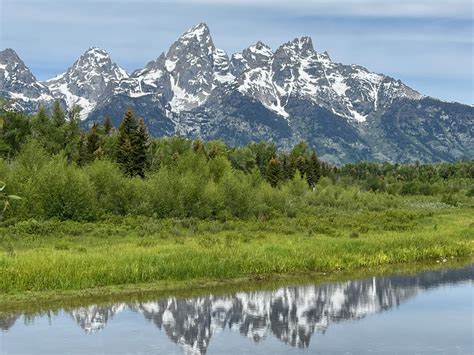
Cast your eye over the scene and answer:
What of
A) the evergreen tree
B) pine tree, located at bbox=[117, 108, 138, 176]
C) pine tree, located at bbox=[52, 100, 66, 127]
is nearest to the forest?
pine tree, located at bbox=[117, 108, 138, 176]

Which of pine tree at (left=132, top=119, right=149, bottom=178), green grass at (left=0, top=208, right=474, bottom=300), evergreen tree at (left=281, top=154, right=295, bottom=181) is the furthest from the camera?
evergreen tree at (left=281, top=154, right=295, bottom=181)

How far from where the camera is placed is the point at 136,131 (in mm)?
88625

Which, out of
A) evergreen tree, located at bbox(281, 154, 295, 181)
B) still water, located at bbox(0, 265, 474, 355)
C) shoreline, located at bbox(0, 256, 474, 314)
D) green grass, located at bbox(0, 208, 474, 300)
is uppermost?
evergreen tree, located at bbox(281, 154, 295, 181)

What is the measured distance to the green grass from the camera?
29.5 metres

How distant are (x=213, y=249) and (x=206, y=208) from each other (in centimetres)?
2477

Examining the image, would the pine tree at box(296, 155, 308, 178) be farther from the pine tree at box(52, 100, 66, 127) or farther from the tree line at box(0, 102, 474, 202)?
the pine tree at box(52, 100, 66, 127)

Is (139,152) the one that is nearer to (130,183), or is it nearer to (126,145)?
(126,145)

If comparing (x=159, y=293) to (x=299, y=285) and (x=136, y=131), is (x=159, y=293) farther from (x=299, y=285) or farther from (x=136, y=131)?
(x=136, y=131)

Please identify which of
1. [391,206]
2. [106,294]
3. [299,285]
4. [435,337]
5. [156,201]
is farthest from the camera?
[391,206]

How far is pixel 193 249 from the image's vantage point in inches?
1444

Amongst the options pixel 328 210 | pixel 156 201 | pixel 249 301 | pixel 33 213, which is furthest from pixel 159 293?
pixel 328 210

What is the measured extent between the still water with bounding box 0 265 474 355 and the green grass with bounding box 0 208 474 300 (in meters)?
3.08

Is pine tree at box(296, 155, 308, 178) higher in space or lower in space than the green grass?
higher

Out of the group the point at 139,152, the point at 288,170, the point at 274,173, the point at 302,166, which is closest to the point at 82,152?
the point at 139,152
